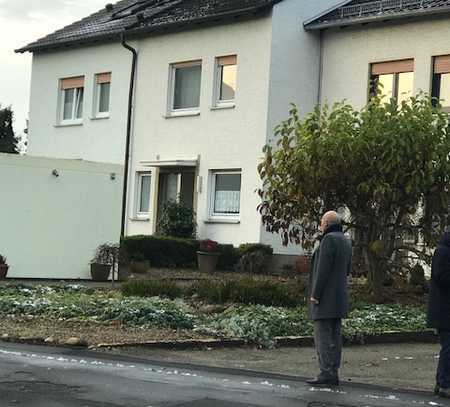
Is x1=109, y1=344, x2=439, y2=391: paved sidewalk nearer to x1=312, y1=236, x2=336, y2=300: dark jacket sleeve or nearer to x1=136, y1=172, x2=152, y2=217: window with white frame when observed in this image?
x1=312, y1=236, x2=336, y2=300: dark jacket sleeve

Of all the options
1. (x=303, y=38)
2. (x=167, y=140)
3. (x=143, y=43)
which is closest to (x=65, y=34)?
(x=143, y=43)

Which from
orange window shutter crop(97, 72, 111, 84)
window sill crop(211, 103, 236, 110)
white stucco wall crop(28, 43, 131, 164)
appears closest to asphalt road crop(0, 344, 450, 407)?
window sill crop(211, 103, 236, 110)

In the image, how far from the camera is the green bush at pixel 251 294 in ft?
51.1

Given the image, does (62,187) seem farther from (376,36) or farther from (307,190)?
(376,36)

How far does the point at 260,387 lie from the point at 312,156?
7.85m

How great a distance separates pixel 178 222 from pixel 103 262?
5.43 meters

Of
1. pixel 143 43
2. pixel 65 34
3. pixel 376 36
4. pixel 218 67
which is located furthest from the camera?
pixel 65 34

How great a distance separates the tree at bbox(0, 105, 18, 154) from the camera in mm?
43562

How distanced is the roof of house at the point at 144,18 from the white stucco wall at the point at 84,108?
19.0 inches

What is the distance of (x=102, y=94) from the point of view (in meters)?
31.5

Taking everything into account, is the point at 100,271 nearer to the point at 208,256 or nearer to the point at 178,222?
the point at 208,256

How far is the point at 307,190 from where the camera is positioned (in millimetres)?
16688

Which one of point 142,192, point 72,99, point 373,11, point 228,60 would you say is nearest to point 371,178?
point 373,11

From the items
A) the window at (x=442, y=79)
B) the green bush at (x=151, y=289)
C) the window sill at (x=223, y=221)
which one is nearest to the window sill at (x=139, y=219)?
the window sill at (x=223, y=221)
